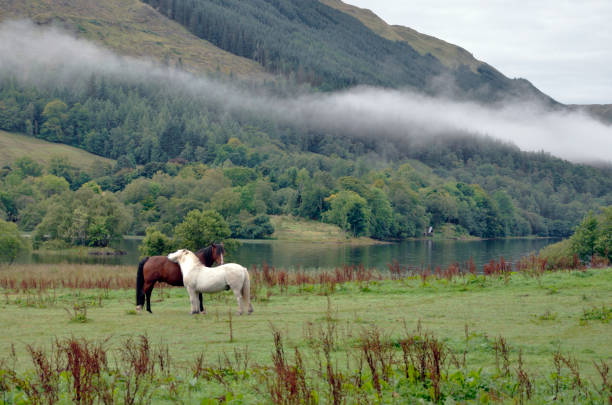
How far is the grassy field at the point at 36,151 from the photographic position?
168 meters

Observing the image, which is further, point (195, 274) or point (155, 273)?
point (155, 273)

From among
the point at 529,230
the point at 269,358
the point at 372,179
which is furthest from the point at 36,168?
the point at 269,358

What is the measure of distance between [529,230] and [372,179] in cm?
5018

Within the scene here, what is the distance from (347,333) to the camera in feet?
43.7

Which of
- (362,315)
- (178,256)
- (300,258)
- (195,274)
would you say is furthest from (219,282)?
(300,258)

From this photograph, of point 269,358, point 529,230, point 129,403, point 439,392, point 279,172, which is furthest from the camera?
point 279,172

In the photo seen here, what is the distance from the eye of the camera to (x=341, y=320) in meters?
15.2

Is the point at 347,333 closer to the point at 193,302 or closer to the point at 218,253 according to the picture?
the point at 193,302

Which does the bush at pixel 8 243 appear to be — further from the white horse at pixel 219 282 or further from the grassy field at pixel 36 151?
the grassy field at pixel 36 151

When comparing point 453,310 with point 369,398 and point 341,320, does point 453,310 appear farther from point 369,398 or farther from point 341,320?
point 369,398

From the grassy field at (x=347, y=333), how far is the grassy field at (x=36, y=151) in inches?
6238

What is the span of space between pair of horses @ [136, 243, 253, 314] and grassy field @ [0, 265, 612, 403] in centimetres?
73

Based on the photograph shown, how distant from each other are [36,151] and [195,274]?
595 ft

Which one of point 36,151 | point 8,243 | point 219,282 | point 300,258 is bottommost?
point 300,258
